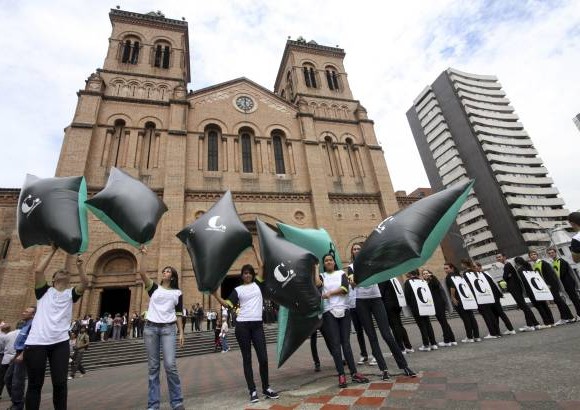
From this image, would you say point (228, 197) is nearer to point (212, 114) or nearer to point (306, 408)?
point (306, 408)

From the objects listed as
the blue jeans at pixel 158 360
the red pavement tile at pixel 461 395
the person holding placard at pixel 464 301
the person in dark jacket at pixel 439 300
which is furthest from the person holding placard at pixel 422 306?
the blue jeans at pixel 158 360

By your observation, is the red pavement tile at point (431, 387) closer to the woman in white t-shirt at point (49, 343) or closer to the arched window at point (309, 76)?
the woman in white t-shirt at point (49, 343)

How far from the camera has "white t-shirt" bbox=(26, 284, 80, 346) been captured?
3.05 metres

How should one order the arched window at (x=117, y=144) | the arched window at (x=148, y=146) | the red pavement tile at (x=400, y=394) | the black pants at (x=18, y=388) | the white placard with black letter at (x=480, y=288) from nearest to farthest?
the red pavement tile at (x=400, y=394) < the black pants at (x=18, y=388) < the white placard with black letter at (x=480, y=288) < the arched window at (x=117, y=144) < the arched window at (x=148, y=146)

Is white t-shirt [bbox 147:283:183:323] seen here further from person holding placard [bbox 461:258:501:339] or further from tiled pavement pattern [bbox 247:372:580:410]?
person holding placard [bbox 461:258:501:339]

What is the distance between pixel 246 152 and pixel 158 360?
58.6 feet

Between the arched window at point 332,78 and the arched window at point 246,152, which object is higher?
the arched window at point 332,78

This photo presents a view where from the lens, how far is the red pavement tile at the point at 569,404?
214cm

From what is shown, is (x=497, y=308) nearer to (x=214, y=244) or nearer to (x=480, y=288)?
(x=480, y=288)

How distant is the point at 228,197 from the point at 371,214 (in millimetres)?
16210

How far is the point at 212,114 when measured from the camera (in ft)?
68.5

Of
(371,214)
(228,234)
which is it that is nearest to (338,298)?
(228,234)

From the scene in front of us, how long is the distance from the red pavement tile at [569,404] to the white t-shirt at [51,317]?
438 centimetres

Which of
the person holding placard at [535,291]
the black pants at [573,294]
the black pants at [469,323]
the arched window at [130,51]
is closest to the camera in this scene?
the black pants at [469,323]
